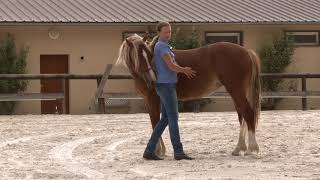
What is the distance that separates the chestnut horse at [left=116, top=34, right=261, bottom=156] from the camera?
937 centimetres

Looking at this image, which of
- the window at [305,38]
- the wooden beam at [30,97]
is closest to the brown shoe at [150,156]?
the wooden beam at [30,97]

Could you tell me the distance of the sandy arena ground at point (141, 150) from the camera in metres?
7.93

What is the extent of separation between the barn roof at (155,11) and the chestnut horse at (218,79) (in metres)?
12.7

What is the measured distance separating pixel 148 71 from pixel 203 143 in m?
2.40

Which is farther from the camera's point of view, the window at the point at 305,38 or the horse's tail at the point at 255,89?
the window at the point at 305,38

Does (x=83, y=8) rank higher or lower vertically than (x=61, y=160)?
higher

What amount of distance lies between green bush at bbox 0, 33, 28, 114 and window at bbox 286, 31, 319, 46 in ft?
30.9

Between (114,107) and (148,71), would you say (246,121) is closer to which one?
(148,71)

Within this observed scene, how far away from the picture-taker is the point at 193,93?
31.5 feet

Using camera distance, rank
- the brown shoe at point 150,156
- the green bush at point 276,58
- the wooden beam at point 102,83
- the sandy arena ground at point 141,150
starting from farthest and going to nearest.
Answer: the green bush at point 276,58 < the wooden beam at point 102,83 < the brown shoe at point 150,156 < the sandy arena ground at point 141,150

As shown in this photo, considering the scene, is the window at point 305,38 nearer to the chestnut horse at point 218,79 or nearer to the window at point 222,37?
the window at point 222,37

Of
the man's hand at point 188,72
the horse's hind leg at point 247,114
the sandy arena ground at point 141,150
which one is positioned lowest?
the sandy arena ground at point 141,150

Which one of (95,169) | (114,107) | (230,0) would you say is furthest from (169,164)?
(230,0)

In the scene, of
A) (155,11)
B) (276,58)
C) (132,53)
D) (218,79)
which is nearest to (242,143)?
(218,79)
